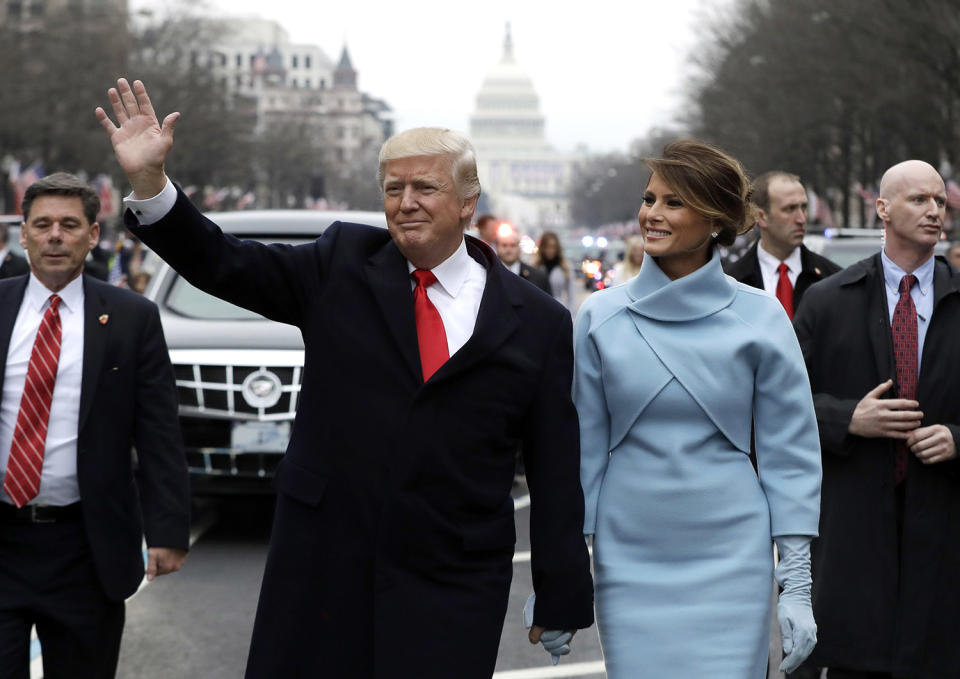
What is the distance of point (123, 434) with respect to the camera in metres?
5.12

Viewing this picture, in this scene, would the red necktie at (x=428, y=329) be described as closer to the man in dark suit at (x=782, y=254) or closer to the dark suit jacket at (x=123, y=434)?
the dark suit jacket at (x=123, y=434)

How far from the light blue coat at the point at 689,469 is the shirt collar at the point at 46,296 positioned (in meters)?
1.76

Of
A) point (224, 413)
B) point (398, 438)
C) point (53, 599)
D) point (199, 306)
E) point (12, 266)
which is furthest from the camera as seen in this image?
point (12, 266)

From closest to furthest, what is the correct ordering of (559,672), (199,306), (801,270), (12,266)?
(559,672) → (801,270) → (199,306) → (12,266)

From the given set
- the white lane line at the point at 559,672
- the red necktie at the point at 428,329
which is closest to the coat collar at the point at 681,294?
the red necktie at the point at 428,329

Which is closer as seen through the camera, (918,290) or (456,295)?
(456,295)

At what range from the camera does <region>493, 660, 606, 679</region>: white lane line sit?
7.03 meters

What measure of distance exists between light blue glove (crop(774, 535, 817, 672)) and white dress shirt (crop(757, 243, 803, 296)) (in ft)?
11.6

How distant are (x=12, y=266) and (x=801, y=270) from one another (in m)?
7.20

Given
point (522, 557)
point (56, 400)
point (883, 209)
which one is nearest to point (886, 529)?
point (883, 209)

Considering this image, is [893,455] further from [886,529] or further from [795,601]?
[795,601]

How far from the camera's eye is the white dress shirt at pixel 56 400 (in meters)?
4.98

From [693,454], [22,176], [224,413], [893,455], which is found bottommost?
[224,413]

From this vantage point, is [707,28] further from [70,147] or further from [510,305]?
[510,305]
